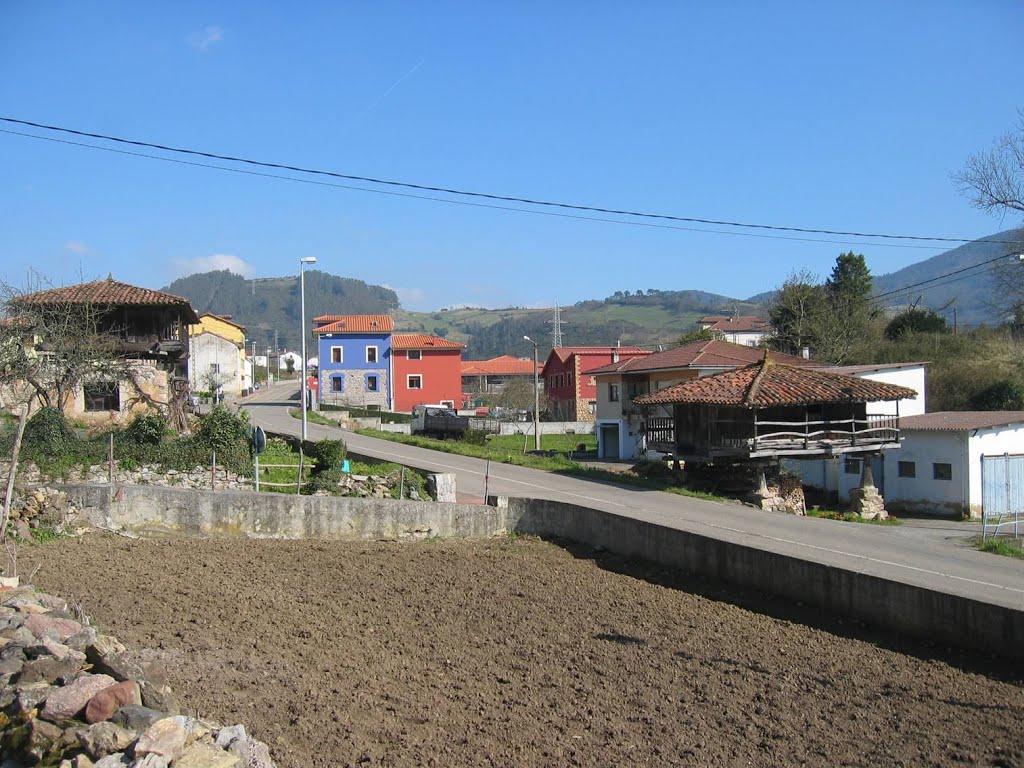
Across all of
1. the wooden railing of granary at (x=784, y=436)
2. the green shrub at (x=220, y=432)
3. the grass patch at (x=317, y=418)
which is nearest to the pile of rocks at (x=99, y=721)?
the green shrub at (x=220, y=432)

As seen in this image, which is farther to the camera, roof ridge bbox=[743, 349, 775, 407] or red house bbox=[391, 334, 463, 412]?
red house bbox=[391, 334, 463, 412]

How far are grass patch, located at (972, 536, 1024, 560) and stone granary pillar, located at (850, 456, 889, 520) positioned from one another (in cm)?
772

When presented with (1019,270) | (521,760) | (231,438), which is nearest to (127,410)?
(231,438)

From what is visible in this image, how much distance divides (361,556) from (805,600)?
8359 mm

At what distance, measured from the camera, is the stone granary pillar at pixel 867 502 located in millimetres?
26406

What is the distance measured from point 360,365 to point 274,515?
5208 centimetres

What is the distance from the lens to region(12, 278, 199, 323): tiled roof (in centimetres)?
3497

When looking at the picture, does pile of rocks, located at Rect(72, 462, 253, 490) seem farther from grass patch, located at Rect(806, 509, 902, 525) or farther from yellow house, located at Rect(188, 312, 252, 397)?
yellow house, located at Rect(188, 312, 252, 397)

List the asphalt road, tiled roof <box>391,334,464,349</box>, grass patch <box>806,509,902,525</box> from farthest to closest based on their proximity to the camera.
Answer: tiled roof <box>391,334,464,349</box> < grass patch <box>806,509,902,525</box> < the asphalt road

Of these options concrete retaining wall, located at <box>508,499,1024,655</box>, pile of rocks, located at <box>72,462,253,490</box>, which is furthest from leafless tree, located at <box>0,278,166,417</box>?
concrete retaining wall, located at <box>508,499,1024,655</box>

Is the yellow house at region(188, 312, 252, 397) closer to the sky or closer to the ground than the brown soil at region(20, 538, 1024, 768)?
closer to the sky

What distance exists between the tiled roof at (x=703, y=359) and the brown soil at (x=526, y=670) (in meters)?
23.7

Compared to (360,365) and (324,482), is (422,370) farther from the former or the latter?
(324,482)

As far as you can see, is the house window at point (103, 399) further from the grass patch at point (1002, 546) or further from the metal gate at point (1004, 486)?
the metal gate at point (1004, 486)
